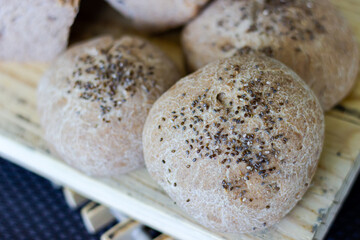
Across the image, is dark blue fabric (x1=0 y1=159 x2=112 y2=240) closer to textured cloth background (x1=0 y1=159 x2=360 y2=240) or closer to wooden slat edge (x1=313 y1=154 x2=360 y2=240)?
textured cloth background (x1=0 y1=159 x2=360 y2=240)

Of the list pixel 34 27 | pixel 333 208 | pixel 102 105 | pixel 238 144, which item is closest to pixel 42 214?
pixel 102 105

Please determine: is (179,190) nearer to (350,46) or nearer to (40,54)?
(350,46)

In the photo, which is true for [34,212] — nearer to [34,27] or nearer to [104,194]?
[104,194]

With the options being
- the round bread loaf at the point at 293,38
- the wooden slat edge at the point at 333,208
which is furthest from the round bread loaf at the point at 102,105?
the wooden slat edge at the point at 333,208

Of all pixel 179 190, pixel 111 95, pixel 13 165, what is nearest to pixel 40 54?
pixel 13 165

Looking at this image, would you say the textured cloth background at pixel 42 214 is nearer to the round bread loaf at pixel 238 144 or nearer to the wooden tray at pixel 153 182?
the wooden tray at pixel 153 182

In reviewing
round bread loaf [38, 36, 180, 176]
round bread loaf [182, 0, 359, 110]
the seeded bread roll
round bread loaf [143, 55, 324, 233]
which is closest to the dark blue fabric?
round bread loaf [38, 36, 180, 176]
